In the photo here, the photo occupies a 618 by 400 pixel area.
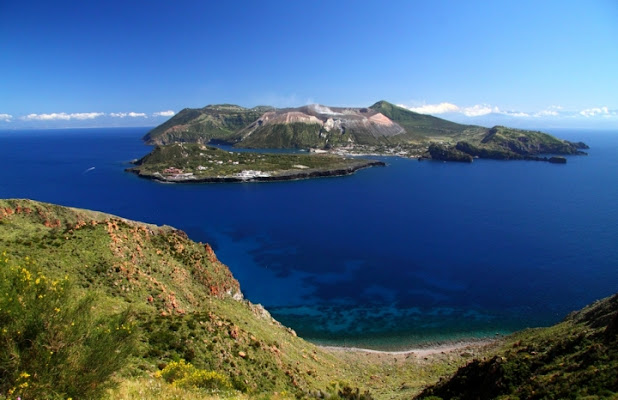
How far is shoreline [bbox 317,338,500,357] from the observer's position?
5159 centimetres

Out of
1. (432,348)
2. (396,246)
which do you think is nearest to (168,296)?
(432,348)

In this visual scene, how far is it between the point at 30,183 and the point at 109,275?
18004cm

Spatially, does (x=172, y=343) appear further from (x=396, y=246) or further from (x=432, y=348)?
(x=396, y=246)

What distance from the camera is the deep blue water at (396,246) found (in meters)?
63.1

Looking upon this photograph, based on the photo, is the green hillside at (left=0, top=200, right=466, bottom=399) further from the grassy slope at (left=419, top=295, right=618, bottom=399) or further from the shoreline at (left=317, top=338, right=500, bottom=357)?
the grassy slope at (left=419, top=295, right=618, bottom=399)

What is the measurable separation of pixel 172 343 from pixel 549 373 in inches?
1097

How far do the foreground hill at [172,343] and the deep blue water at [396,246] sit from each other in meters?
12.2

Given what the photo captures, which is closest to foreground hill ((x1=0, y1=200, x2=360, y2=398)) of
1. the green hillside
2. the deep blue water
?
the green hillside

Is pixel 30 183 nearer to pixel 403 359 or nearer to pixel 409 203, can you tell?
pixel 409 203

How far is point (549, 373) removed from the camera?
78.8 ft

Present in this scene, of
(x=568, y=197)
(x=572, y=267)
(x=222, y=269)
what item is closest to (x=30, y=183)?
(x=222, y=269)

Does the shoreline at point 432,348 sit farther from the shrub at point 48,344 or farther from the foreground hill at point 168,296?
the shrub at point 48,344

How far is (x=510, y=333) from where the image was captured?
56781mm

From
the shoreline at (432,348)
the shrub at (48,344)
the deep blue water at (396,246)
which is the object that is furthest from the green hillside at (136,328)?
the deep blue water at (396,246)
